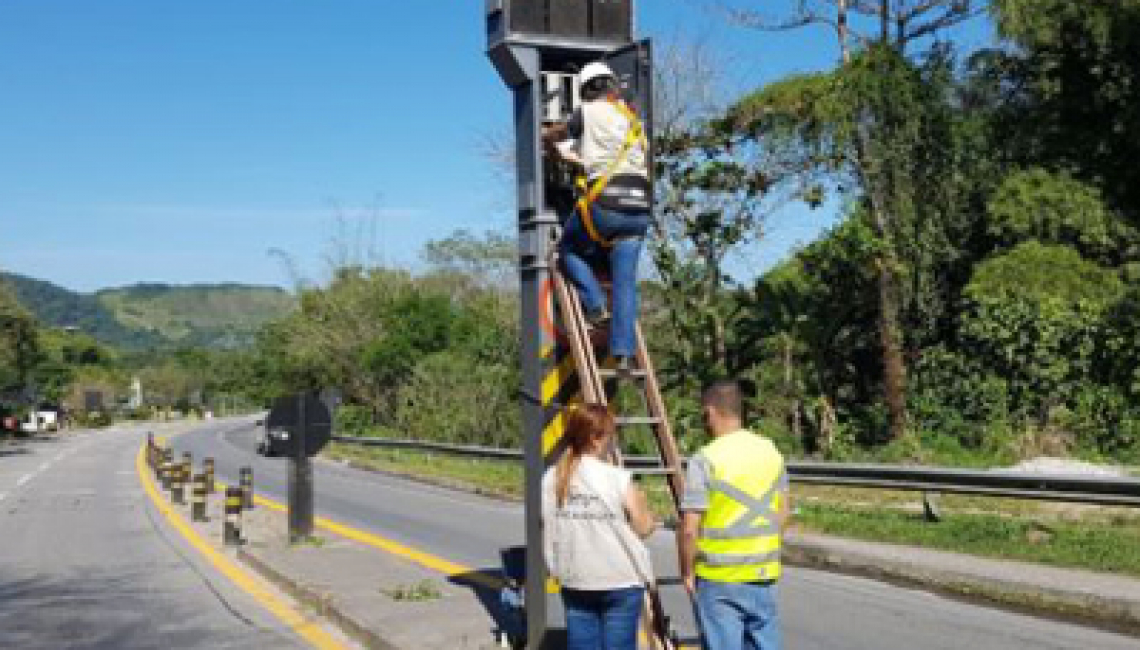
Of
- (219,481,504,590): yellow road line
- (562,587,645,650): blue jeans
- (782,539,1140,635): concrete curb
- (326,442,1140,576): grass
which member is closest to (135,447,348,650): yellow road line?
(219,481,504,590): yellow road line

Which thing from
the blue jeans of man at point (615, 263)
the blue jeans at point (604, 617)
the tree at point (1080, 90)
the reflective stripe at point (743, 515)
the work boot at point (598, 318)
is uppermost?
the tree at point (1080, 90)

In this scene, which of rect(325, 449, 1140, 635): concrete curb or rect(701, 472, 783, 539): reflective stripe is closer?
rect(701, 472, 783, 539): reflective stripe

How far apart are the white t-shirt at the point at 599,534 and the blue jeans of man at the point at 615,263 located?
146cm

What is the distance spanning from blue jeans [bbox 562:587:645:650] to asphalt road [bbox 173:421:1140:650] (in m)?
3.60

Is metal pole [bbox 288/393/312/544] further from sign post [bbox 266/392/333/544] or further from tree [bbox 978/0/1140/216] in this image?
tree [bbox 978/0/1140/216]

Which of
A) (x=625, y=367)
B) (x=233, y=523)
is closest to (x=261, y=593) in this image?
(x=233, y=523)

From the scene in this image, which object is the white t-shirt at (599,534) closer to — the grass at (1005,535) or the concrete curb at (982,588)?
the concrete curb at (982,588)

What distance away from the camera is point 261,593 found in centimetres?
1122

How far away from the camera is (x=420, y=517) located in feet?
61.3

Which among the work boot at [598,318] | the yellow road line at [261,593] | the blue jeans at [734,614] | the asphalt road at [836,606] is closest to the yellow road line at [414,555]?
the asphalt road at [836,606]

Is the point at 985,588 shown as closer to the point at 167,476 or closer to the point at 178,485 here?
the point at 178,485

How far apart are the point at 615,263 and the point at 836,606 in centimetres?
504

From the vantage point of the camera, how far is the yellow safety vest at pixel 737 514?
5.05 m

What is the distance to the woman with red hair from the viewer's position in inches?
205
